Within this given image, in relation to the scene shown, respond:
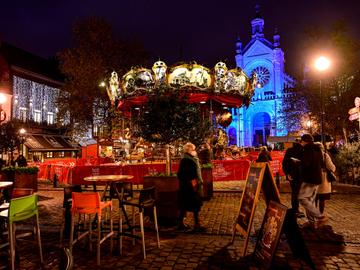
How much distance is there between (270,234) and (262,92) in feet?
182

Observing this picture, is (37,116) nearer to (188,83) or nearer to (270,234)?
(188,83)

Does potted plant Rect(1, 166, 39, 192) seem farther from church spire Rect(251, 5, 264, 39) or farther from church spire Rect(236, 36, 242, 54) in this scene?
church spire Rect(251, 5, 264, 39)

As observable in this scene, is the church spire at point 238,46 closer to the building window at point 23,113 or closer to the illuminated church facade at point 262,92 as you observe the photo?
the illuminated church facade at point 262,92

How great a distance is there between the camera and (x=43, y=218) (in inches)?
291

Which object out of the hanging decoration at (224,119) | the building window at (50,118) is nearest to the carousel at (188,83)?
the hanging decoration at (224,119)

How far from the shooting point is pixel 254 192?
467 cm

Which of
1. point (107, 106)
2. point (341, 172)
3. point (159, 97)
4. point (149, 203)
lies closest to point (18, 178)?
point (159, 97)

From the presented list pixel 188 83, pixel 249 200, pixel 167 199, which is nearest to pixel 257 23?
pixel 188 83

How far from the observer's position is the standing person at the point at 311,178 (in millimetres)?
5891

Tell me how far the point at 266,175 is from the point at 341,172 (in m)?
10.1

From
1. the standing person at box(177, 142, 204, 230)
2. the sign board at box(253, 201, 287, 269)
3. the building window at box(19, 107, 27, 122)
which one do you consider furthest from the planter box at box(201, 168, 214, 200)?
the building window at box(19, 107, 27, 122)

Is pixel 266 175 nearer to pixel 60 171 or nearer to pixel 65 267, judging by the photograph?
pixel 65 267

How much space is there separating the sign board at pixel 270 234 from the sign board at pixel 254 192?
0.33m

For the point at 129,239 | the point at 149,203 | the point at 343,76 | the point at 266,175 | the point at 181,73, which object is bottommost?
the point at 129,239
